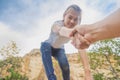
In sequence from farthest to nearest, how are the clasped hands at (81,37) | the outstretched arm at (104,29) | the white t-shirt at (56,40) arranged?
the white t-shirt at (56,40), the clasped hands at (81,37), the outstretched arm at (104,29)

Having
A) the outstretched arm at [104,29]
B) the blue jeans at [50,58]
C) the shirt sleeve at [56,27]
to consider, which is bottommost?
the outstretched arm at [104,29]

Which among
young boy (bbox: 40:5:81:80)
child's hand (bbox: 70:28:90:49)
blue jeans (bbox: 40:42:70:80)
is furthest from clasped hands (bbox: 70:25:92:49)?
blue jeans (bbox: 40:42:70:80)

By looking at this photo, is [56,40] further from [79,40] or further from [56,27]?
[79,40]

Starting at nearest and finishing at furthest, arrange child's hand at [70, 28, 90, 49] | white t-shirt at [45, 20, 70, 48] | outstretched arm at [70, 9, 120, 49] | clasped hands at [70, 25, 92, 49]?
outstretched arm at [70, 9, 120, 49] < clasped hands at [70, 25, 92, 49] < child's hand at [70, 28, 90, 49] < white t-shirt at [45, 20, 70, 48]

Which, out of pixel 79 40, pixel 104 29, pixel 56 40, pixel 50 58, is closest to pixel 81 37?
pixel 79 40

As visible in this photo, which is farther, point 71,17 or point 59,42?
point 59,42

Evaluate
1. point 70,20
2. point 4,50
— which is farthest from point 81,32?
point 4,50

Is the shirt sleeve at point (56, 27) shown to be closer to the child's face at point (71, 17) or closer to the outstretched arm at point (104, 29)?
the child's face at point (71, 17)

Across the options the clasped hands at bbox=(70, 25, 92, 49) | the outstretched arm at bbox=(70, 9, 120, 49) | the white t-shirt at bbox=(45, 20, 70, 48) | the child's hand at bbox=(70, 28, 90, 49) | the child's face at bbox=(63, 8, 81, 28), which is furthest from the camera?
the white t-shirt at bbox=(45, 20, 70, 48)

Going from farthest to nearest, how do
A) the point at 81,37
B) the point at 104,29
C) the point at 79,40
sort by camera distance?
the point at 79,40 → the point at 81,37 → the point at 104,29

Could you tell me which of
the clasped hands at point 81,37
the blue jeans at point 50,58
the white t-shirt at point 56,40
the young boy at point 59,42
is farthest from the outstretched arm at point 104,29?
the blue jeans at point 50,58

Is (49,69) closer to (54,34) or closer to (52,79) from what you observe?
(52,79)

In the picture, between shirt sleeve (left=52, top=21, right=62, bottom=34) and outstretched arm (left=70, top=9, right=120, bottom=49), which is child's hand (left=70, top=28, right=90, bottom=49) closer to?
outstretched arm (left=70, top=9, right=120, bottom=49)

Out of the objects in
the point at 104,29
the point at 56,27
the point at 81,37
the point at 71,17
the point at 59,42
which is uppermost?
the point at 71,17
